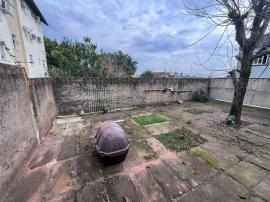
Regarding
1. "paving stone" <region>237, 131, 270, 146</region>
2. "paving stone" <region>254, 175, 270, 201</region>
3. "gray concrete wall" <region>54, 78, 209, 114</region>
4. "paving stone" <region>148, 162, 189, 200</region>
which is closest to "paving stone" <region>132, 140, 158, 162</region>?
"paving stone" <region>148, 162, 189, 200</region>

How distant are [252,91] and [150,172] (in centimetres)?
1005

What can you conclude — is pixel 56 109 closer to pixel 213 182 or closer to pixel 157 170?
pixel 157 170

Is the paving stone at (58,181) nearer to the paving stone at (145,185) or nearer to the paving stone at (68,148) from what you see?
the paving stone at (68,148)

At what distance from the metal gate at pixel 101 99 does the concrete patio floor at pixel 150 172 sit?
269 centimetres

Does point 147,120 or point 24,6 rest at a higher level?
point 24,6

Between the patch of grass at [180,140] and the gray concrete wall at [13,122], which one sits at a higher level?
the gray concrete wall at [13,122]

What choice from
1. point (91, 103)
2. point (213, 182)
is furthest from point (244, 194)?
point (91, 103)

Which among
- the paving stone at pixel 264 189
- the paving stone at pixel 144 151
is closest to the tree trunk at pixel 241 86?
the paving stone at pixel 264 189

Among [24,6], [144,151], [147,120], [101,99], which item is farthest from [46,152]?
[24,6]

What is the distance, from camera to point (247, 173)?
10.4ft

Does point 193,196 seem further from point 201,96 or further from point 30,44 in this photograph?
point 30,44

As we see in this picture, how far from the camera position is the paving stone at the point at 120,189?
2516 millimetres

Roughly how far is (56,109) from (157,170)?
19.3 feet

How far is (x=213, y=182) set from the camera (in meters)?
2.90
